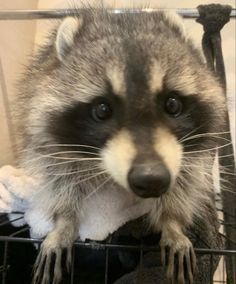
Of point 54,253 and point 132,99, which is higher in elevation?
point 132,99

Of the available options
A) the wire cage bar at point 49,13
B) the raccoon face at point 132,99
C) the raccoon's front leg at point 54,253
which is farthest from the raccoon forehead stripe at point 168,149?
the wire cage bar at point 49,13

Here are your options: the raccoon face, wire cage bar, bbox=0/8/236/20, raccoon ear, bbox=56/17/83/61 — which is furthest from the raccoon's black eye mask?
wire cage bar, bbox=0/8/236/20

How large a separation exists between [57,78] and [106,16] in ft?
0.81

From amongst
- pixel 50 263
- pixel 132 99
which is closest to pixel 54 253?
pixel 50 263

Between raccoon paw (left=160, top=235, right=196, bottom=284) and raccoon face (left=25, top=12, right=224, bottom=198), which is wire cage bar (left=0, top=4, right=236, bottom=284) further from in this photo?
raccoon face (left=25, top=12, right=224, bottom=198)

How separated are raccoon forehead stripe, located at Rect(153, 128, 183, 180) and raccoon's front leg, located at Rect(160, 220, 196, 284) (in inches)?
7.5

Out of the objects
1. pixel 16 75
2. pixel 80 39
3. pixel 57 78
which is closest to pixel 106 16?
pixel 80 39

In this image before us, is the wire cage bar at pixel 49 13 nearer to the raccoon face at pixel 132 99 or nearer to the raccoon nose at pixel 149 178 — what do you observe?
the raccoon face at pixel 132 99

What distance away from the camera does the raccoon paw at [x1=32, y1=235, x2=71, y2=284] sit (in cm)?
100

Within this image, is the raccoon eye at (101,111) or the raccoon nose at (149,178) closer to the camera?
the raccoon nose at (149,178)

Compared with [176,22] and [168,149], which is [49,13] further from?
[168,149]

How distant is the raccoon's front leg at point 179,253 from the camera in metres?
0.96

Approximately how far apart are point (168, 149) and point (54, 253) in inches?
A: 13.1

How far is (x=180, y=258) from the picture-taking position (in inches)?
38.3
